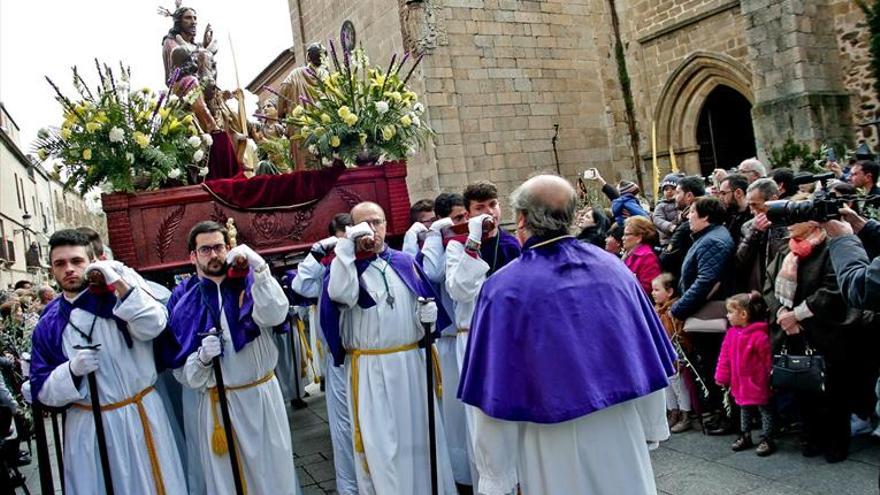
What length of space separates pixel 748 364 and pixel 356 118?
3732mm

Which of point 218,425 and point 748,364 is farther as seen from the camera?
point 748,364

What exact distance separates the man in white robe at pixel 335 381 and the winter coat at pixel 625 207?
3416 millimetres

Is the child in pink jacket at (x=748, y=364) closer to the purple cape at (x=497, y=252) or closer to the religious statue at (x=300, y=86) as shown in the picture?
the purple cape at (x=497, y=252)

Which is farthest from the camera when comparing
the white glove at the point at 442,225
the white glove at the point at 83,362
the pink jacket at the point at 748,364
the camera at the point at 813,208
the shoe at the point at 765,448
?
the pink jacket at the point at 748,364

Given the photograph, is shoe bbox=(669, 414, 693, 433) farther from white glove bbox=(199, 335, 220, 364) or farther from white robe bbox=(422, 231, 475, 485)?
white glove bbox=(199, 335, 220, 364)

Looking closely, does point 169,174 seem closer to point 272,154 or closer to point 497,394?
point 272,154

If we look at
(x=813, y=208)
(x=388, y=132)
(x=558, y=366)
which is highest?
(x=388, y=132)

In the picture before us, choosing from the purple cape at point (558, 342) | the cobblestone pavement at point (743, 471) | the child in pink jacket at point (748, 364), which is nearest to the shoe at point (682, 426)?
the cobblestone pavement at point (743, 471)

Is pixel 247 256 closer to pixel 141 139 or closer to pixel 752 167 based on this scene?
pixel 141 139

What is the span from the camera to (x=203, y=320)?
4395 millimetres

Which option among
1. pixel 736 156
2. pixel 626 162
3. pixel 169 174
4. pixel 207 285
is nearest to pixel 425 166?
pixel 626 162

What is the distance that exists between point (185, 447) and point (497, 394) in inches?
106

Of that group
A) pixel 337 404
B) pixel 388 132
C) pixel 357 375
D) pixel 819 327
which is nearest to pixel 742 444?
pixel 819 327

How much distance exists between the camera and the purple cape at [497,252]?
16.3 ft
